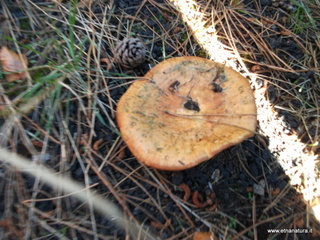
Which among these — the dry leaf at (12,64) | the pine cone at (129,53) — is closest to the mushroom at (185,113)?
the pine cone at (129,53)

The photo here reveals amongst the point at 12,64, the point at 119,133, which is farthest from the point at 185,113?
the point at 12,64

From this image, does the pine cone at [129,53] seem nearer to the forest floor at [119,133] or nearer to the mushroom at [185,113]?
the forest floor at [119,133]

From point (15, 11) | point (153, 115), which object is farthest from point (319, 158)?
point (15, 11)

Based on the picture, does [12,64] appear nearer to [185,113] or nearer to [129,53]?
[129,53]

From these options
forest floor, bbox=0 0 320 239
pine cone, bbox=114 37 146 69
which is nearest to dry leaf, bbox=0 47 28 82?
forest floor, bbox=0 0 320 239

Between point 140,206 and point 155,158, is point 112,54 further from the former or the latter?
point 140,206
